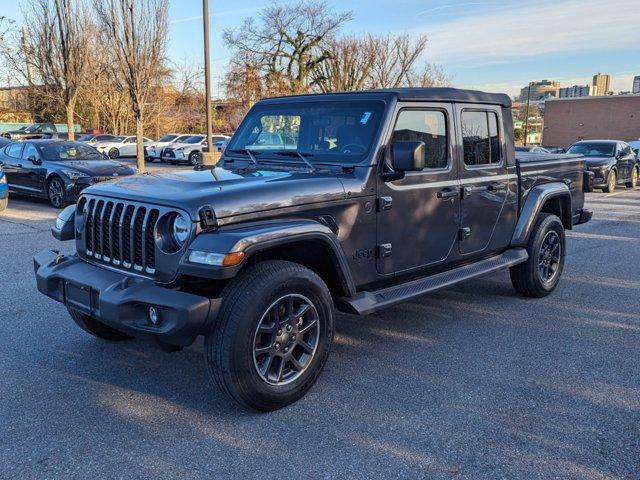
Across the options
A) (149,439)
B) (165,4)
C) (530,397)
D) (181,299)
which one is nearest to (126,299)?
(181,299)

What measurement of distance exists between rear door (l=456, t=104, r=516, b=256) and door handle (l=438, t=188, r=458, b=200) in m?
0.11

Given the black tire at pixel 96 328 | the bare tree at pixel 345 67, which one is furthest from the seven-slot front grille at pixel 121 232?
the bare tree at pixel 345 67

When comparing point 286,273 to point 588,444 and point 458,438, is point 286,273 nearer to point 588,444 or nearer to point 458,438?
point 458,438

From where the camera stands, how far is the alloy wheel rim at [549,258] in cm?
588

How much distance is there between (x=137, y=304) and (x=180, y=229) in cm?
48

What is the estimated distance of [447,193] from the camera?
4605 mm

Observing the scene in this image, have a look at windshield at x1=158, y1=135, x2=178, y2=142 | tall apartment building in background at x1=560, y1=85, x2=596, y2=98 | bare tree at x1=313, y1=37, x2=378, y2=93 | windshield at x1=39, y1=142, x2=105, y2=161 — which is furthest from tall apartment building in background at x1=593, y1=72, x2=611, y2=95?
windshield at x1=39, y1=142, x2=105, y2=161

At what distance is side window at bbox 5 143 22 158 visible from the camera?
13156 mm

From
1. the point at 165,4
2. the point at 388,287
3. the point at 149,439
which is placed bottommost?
the point at 149,439

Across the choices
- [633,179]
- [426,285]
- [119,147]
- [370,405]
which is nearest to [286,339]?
[370,405]

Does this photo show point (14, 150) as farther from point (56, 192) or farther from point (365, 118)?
point (365, 118)

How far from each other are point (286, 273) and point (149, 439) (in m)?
1.18

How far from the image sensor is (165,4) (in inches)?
766

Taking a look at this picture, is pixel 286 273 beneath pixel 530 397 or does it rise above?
above
